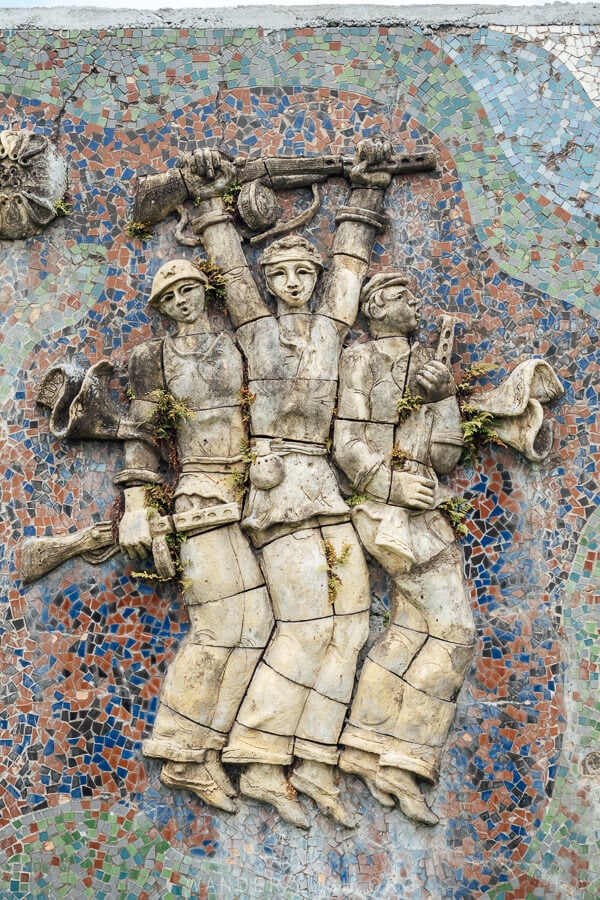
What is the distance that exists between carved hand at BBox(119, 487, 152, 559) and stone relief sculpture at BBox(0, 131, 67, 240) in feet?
5.69

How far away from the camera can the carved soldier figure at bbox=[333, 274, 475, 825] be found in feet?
23.0

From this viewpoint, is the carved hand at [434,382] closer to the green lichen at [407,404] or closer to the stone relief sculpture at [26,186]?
the green lichen at [407,404]

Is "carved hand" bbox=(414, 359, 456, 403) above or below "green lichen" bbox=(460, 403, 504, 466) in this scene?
above

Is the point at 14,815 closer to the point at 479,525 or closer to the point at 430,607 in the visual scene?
the point at 430,607

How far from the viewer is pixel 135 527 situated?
7129 mm

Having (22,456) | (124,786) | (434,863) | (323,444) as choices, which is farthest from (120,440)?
(434,863)

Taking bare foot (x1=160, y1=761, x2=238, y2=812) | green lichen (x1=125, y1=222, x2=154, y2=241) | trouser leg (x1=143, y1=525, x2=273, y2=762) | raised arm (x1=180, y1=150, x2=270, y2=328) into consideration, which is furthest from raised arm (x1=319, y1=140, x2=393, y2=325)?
bare foot (x1=160, y1=761, x2=238, y2=812)

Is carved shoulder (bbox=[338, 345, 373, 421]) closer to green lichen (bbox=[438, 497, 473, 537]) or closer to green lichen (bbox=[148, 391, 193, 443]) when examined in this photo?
green lichen (bbox=[438, 497, 473, 537])

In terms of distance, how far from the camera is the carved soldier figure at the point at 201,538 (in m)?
7.07

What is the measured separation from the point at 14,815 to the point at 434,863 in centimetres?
234

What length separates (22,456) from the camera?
748 centimetres

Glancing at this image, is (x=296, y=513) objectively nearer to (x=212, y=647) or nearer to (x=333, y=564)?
(x=333, y=564)

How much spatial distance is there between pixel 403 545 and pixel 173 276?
200cm

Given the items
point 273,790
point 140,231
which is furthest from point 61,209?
point 273,790
